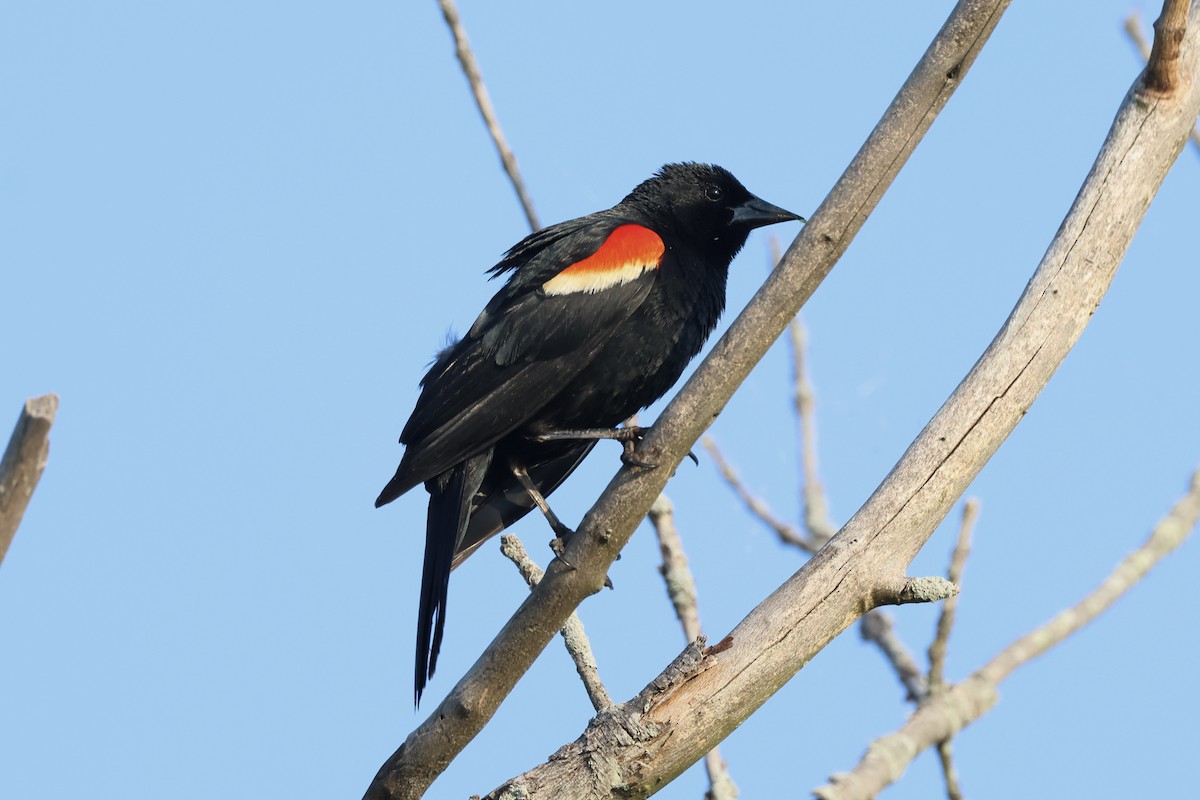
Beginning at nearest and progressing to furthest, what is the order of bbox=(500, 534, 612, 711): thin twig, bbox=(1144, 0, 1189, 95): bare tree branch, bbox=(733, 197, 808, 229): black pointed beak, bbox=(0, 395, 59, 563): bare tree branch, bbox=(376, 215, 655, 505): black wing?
bbox=(0, 395, 59, 563): bare tree branch, bbox=(1144, 0, 1189, 95): bare tree branch, bbox=(500, 534, 612, 711): thin twig, bbox=(376, 215, 655, 505): black wing, bbox=(733, 197, 808, 229): black pointed beak

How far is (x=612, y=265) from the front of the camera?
4.88m

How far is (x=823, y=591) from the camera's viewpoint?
349 cm

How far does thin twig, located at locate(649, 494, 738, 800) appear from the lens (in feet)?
13.6

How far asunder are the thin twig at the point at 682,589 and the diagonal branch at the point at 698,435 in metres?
0.68

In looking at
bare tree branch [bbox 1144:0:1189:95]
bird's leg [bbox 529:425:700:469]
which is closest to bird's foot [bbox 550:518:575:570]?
bird's leg [bbox 529:425:700:469]

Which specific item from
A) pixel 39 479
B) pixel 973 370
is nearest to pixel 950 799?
pixel 973 370

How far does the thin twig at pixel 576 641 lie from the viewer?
3.96 m

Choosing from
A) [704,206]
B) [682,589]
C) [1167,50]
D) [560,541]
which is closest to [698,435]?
[560,541]

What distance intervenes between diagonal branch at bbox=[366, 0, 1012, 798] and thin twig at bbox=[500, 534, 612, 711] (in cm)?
29

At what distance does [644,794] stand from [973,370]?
5.16ft

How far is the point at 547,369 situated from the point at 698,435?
1.24 m

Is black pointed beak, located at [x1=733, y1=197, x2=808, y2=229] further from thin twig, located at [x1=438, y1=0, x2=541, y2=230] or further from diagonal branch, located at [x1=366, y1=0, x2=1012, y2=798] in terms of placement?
diagonal branch, located at [x1=366, y1=0, x2=1012, y2=798]

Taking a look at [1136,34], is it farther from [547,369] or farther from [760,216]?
[547,369]

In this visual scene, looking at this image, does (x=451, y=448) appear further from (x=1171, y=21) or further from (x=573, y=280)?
(x=1171, y=21)
